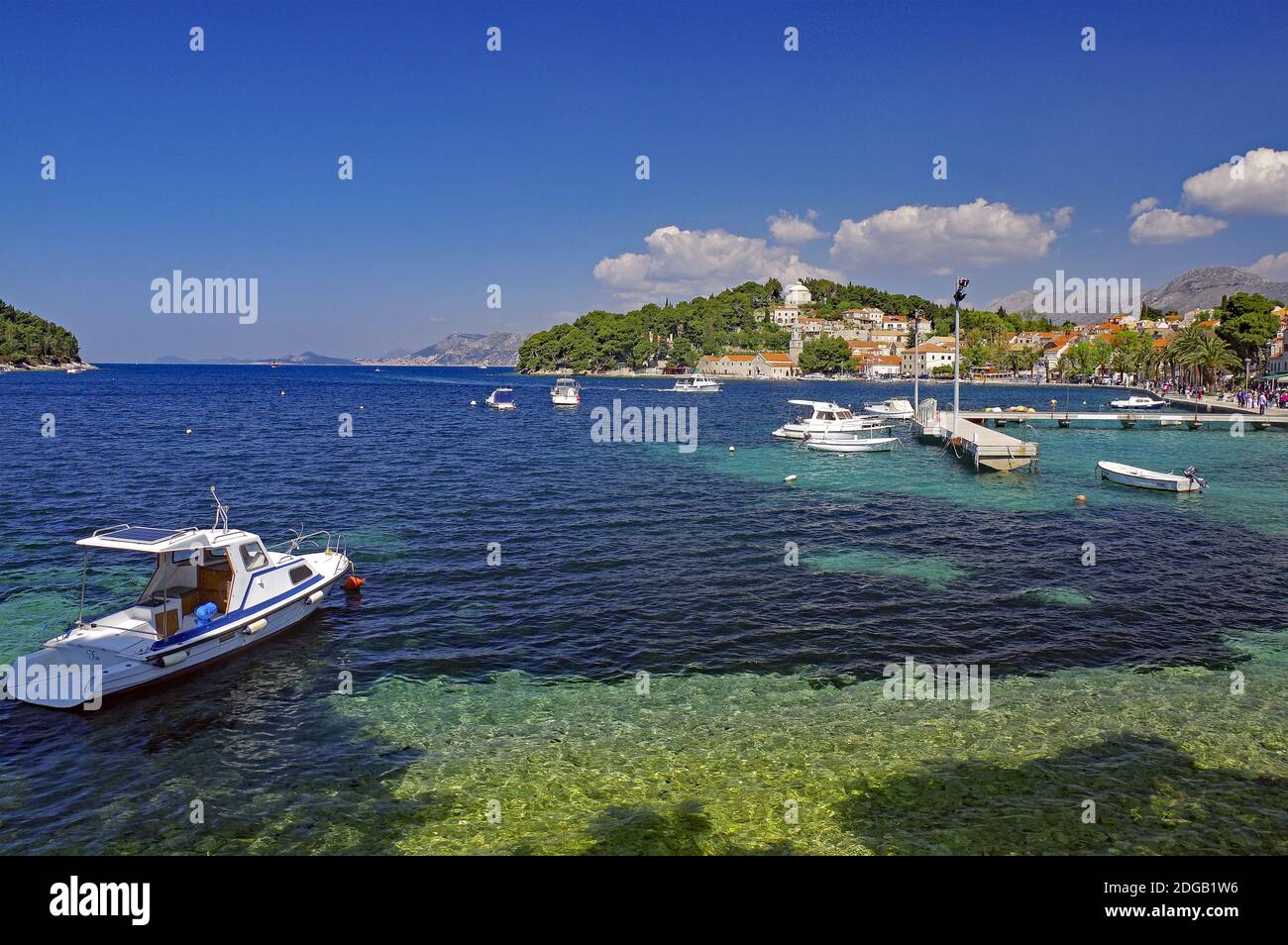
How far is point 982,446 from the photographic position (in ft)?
181

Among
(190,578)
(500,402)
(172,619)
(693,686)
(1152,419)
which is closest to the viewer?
(693,686)

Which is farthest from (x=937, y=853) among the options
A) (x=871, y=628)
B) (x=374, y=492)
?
(x=374, y=492)

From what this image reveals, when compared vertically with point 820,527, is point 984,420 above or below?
above

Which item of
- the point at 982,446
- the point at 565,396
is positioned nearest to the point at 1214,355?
the point at 982,446

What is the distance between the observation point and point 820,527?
36.7 meters

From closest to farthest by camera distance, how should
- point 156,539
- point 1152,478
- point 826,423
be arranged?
point 156,539
point 1152,478
point 826,423
